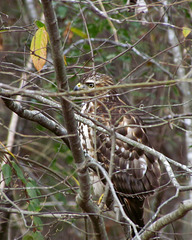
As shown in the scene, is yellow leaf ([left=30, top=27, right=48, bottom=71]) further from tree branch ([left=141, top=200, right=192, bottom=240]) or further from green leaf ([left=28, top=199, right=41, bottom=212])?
tree branch ([left=141, top=200, right=192, bottom=240])

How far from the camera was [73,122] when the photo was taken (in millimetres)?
2420

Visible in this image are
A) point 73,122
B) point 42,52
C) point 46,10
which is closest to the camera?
point 46,10

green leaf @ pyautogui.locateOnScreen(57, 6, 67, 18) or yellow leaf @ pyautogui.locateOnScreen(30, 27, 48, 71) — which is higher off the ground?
green leaf @ pyautogui.locateOnScreen(57, 6, 67, 18)

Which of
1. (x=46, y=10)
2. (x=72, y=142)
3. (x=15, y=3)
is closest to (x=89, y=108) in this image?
(x=72, y=142)

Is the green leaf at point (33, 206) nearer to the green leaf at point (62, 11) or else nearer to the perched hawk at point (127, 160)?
the perched hawk at point (127, 160)

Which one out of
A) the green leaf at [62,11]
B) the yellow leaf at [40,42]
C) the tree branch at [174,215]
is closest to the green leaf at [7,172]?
the yellow leaf at [40,42]

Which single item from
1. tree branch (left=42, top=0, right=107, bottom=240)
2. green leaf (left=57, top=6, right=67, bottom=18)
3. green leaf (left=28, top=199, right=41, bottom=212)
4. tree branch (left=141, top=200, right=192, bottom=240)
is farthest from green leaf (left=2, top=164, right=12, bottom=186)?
green leaf (left=57, top=6, right=67, bottom=18)

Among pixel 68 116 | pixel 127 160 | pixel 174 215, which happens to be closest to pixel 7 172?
→ pixel 68 116

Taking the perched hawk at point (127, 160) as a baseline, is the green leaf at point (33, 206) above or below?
below

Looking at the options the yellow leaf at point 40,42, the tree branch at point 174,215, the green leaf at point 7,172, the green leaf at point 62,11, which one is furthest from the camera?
the green leaf at point 62,11

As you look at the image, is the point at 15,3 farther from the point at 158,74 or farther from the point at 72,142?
the point at 72,142

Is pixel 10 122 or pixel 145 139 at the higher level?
pixel 10 122

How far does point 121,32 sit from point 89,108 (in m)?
1.93

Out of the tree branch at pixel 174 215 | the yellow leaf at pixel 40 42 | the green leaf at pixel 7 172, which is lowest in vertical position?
the tree branch at pixel 174 215
